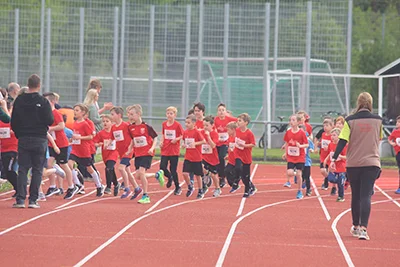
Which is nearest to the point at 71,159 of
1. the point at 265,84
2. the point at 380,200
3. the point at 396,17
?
the point at 380,200

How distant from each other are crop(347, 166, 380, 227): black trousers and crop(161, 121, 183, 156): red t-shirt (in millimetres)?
5284

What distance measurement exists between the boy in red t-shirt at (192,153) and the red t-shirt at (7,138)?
3126 mm

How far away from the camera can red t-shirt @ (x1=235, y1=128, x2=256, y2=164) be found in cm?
1748

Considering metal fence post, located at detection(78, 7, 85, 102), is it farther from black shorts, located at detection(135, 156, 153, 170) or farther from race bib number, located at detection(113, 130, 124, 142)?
black shorts, located at detection(135, 156, 153, 170)

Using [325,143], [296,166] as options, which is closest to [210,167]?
[296,166]

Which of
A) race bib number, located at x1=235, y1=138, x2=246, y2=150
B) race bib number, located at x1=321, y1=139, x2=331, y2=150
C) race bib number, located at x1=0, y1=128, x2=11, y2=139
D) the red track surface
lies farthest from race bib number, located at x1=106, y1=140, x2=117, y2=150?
race bib number, located at x1=321, y1=139, x2=331, y2=150

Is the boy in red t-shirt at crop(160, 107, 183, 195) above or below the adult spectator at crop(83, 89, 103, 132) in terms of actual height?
below

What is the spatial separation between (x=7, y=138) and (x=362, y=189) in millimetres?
5982

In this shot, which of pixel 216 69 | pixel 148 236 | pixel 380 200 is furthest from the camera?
pixel 216 69

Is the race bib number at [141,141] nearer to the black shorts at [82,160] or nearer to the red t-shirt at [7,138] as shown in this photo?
the black shorts at [82,160]

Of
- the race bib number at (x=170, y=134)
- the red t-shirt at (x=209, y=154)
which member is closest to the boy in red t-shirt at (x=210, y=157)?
the red t-shirt at (x=209, y=154)

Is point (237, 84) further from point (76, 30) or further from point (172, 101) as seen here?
point (76, 30)

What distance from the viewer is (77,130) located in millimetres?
16859

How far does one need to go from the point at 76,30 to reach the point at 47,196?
1612 centimetres
